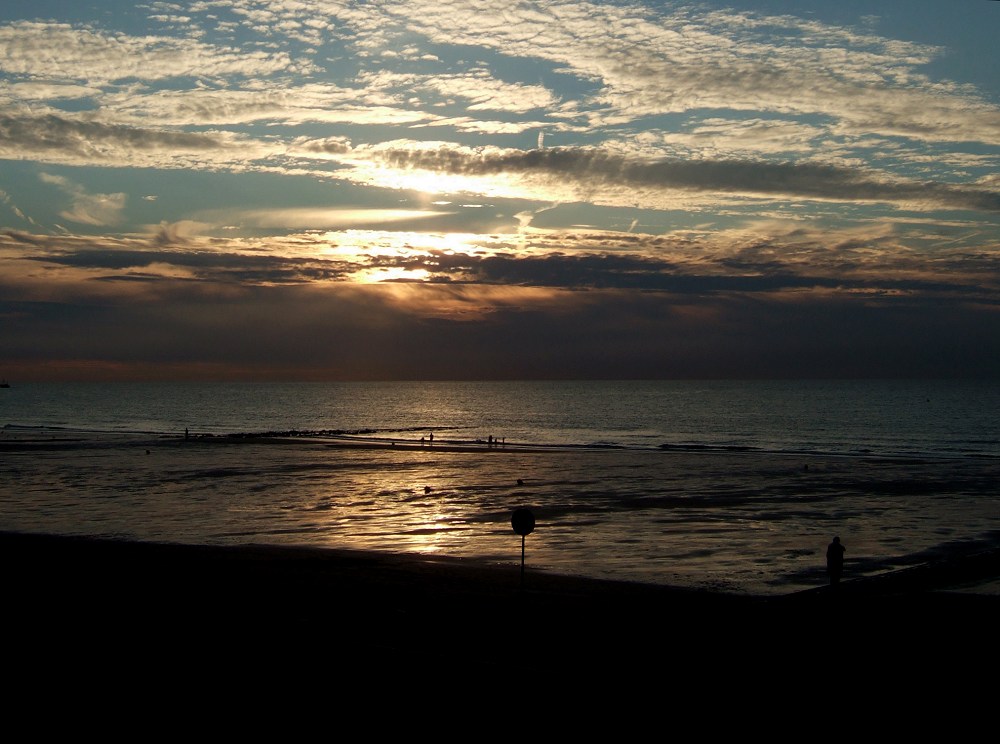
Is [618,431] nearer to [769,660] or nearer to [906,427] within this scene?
[906,427]

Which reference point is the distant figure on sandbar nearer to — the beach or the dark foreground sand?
the beach

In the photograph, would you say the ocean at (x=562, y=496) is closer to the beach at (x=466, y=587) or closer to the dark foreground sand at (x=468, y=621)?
the beach at (x=466, y=587)

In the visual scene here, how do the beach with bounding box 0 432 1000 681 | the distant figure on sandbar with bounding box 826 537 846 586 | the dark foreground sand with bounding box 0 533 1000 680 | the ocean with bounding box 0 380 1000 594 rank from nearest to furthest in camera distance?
the dark foreground sand with bounding box 0 533 1000 680, the beach with bounding box 0 432 1000 681, the distant figure on sandbar with bounding box 826 537 846 586, the ocean with bounding box 0 380 1000 594

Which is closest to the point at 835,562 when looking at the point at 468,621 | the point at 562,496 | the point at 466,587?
the point at 466,587

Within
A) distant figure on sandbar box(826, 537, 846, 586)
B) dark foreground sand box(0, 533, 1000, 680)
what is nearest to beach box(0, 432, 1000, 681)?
dark foreground sand box(0, 533, 1000, 680)

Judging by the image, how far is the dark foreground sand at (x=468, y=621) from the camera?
14.0 metres

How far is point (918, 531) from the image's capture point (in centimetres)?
3409

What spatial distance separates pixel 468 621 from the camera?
17.0 meters

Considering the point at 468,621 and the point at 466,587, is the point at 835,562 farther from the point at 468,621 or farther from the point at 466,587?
the point at 468,621

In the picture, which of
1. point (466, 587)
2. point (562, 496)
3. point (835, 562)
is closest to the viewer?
point (835, 562)

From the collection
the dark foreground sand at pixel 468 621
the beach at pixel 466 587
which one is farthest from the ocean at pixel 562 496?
the dark foreground sand at pixel 468 621

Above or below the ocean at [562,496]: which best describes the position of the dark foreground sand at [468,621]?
above

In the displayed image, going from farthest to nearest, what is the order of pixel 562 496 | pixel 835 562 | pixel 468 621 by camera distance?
1. pixel 562 496
2. pixel 835 562
3. pixel 468 621

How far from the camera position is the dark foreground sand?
14.0 metres
